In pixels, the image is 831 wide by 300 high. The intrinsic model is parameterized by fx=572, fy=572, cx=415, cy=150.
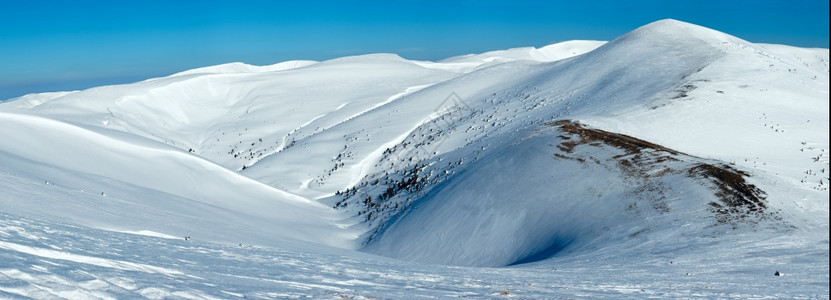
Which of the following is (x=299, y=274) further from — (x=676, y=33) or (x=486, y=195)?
(x=676, y=33)

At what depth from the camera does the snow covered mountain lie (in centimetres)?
934

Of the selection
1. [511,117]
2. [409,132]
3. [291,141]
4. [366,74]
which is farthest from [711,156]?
[366,74]

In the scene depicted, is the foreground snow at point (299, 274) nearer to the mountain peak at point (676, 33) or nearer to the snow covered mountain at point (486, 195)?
the snow covered mountain at point (486, 195)

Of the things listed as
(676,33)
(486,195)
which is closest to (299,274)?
(486,195)

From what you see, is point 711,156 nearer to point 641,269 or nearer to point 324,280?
point 641,269

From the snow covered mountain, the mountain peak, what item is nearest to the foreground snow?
the snow covered mountain

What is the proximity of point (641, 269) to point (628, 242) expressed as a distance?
4.28 meters

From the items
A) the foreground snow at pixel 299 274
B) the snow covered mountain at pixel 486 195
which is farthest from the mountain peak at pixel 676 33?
the foreground snow at pixel 299 274

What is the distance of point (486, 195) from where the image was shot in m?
25.2

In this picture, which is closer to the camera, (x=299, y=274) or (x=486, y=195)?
(x=299, y=274)

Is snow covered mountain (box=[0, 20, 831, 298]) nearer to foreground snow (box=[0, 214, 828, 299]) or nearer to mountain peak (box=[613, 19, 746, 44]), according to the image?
foreground snow (box=[0, 214, 828, 299])

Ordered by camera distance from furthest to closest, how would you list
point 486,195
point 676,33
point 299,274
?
point 676,33 → point 486,195 → point 299,274

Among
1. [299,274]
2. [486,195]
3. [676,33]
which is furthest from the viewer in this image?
[676,33]

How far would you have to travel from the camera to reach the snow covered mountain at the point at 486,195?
9344 millimetres
